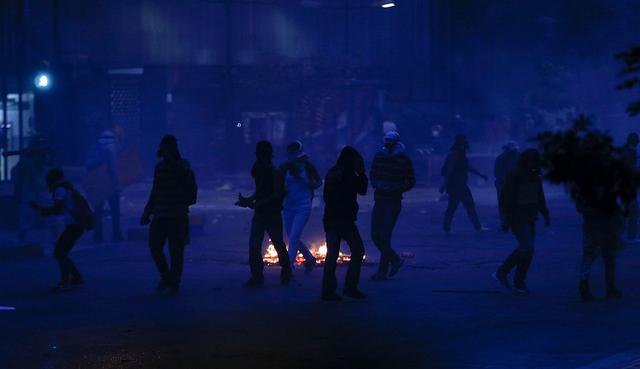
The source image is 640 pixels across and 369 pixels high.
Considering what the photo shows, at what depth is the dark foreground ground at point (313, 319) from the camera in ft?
31.5

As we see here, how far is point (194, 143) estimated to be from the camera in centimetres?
4219

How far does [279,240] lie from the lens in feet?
46.2

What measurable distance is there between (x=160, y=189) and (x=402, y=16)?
3390cm

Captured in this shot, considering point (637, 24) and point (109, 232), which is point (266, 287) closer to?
point (109, 232)

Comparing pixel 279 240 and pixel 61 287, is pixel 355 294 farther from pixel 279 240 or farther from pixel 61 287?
pixel 61 287

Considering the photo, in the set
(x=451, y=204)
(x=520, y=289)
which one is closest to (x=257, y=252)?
(x=520, y=289)

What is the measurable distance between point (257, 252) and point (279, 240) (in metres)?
0.33

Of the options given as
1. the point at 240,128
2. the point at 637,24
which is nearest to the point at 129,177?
the point at 240,128

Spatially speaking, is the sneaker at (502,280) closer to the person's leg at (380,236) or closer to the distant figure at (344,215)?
the distant figure at (344,215)

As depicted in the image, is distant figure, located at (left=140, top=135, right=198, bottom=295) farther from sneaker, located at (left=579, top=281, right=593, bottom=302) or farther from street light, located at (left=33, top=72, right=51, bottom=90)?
street light, located at (left=33, top=72, right=51, bottom=90)

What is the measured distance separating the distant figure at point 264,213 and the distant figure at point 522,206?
244 cm

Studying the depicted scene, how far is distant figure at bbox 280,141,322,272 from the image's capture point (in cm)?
1477

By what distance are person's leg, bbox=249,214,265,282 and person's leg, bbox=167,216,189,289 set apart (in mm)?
815

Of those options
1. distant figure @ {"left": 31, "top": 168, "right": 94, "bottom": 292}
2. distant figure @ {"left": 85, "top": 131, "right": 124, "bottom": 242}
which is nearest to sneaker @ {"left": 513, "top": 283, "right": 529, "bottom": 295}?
distant figure @ {"left": 31, "top": 168, "right": 94, "bottom": 292}
